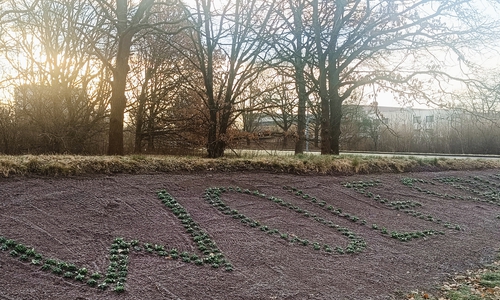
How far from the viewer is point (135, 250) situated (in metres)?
4.04

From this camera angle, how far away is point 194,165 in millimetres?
6672

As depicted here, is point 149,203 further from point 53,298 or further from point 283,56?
point 283,56

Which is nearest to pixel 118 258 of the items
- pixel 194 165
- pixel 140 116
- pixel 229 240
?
pixel 229 240

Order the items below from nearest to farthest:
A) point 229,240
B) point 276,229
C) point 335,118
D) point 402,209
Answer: point 229,240 → point 276,229 → point 402,209 → point 335,118

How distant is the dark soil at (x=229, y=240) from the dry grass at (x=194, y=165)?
213 mm

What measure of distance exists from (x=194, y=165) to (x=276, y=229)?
2.09 m

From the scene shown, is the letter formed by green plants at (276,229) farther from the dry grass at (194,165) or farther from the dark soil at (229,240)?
the dry grass at (194,165)

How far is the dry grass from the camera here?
17.5 ft

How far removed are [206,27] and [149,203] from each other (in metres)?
8.00

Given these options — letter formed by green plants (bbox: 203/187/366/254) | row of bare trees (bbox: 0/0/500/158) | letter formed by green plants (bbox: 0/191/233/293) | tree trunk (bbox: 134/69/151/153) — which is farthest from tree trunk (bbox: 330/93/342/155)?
letter formed by green plants (bbox: 0/191/233/293)

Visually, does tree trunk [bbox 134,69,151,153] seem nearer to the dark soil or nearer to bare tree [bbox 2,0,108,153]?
bare tree [bbox 2,0,108,153]

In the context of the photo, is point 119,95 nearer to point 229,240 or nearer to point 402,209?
point 229,240

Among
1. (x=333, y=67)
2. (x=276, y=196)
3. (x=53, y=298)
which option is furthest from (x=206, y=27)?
(x=53, y=298)

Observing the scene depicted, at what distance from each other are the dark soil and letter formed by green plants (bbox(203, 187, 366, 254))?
61mm
